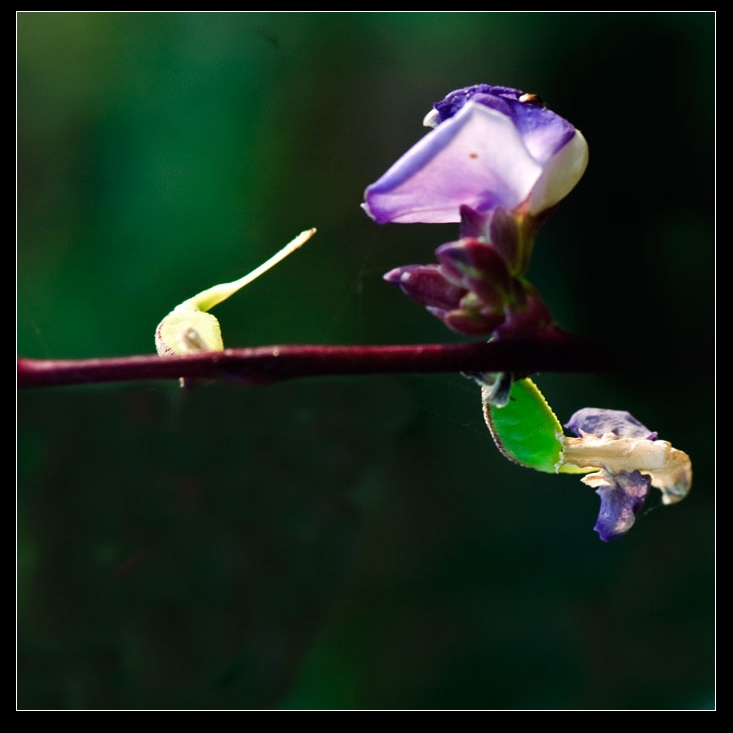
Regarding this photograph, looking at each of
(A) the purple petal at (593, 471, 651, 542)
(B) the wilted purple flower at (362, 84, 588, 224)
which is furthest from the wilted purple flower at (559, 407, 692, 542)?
(B) the wilted purple flower at (362, 84, 588, 224)

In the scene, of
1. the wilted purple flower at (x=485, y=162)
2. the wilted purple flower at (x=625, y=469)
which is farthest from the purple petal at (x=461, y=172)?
the wilted purple flower at (x=625, y=469)

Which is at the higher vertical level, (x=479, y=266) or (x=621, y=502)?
(x=479, y=266)

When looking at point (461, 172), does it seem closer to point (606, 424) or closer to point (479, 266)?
point (479, 266)

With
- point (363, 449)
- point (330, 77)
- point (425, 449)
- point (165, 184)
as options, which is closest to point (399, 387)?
point (363, 449)

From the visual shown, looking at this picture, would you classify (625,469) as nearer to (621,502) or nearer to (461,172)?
(621,502)

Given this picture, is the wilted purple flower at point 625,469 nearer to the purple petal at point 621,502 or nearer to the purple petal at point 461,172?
the purple petal at point 621,502

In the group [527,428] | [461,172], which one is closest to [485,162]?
[461,172]

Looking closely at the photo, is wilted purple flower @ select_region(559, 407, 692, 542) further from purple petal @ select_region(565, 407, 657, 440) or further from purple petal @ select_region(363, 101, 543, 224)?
purple petal @ select_region(363, 101, 543, 224)
